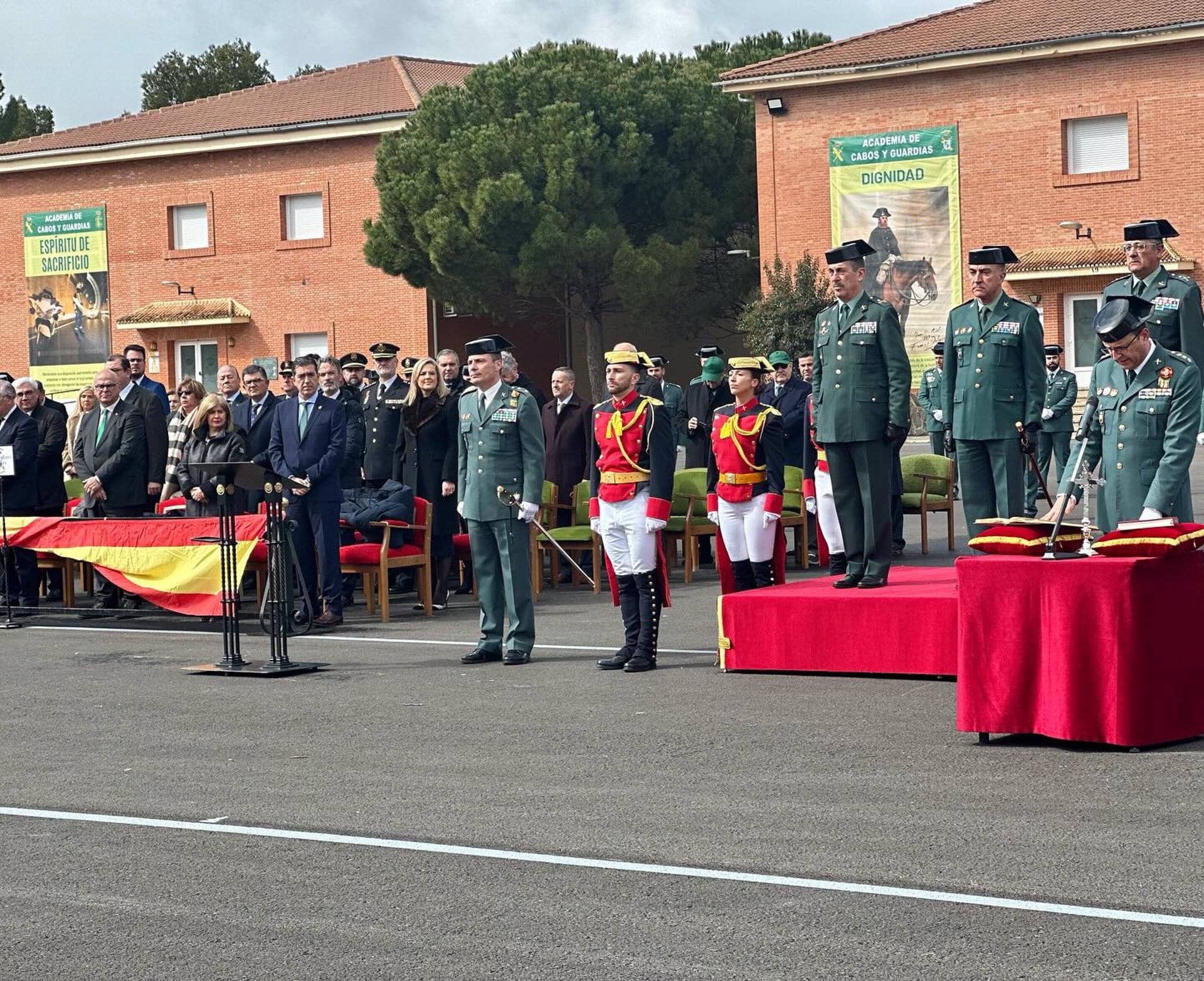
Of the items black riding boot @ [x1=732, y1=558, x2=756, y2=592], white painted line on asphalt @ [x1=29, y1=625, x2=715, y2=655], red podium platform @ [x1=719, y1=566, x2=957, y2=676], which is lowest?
white painted line on asphalt @ [x1=29, y1=625, x2=715, y2=655]

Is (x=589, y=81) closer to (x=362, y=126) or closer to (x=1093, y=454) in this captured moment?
(x=362, y=126)

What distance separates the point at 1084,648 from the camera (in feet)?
25.1

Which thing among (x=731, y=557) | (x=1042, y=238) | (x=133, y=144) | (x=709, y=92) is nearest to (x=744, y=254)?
(x=709, y=92)

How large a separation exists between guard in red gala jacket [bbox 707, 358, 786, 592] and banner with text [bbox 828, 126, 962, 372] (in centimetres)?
2558

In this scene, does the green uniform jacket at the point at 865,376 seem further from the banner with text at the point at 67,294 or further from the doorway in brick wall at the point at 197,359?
the banner with text at the point at 67,294

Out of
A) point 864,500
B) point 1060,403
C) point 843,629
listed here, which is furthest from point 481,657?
point 1060,403

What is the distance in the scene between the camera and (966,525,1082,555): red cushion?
7.85 meters

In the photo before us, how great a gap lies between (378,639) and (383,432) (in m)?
3.48

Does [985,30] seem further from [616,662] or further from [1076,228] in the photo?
[616,662]

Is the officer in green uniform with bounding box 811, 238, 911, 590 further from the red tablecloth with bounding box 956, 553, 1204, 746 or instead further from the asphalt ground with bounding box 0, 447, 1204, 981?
the red tablecloth with bounding box 956, 553, 1204, 746

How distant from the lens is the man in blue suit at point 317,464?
13703 mm

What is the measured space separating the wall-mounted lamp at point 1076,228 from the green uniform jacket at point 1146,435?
28.1m

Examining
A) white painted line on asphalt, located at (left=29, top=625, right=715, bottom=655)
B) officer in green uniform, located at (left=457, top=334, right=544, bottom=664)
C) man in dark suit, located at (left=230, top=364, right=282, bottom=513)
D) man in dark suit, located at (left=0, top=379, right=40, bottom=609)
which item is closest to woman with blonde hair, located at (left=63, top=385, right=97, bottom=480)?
man in dark suit, located at (left=0, top=379, right=40, bottom=609)

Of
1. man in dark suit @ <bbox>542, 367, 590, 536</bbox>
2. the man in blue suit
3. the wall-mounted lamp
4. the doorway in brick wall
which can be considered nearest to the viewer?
the man in blue suit
